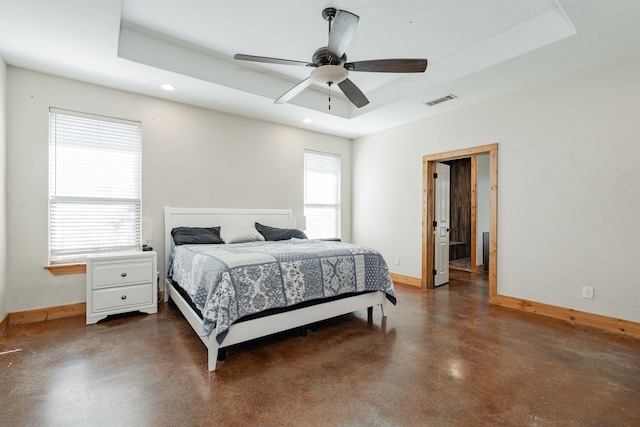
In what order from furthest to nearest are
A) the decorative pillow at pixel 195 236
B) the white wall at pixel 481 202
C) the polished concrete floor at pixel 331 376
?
the white wall at pixel 481 202 → the decorative pillow at pixel 195 236 → the polished concrete floor at pixel 331 376

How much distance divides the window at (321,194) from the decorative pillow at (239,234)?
4.86 ft

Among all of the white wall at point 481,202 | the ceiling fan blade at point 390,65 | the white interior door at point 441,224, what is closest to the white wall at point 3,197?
the ceiling fan blade at point 390,65

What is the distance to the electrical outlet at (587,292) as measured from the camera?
3104mm

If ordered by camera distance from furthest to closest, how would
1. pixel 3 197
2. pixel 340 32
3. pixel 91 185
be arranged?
pixel 91 185 → pixel 3 197 → pixel 340 32

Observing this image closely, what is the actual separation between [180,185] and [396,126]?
360 cm

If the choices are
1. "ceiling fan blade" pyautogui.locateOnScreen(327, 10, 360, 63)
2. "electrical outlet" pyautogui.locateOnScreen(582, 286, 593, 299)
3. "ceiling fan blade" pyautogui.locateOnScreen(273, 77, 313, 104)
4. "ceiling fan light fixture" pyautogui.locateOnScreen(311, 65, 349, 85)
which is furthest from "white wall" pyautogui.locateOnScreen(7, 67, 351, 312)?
"electrical outlet" pyautogui.locateOnScreen(582, 286, 593, 299)

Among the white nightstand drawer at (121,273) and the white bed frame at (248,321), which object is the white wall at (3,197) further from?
the white bed frame at (248,321)

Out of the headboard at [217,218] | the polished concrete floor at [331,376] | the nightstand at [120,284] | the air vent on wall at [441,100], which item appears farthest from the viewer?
the headboard at [217,218]

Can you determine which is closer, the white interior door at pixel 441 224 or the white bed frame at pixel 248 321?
the white bed frame at pixel 248 321

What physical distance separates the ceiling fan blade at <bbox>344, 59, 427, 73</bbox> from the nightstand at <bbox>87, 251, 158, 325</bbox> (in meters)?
2.94

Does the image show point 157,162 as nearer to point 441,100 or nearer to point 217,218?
point 217,218

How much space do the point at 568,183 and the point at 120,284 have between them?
5038 millimetres

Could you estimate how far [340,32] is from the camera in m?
2.06

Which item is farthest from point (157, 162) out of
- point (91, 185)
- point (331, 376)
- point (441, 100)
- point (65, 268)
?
point (441, 100)
